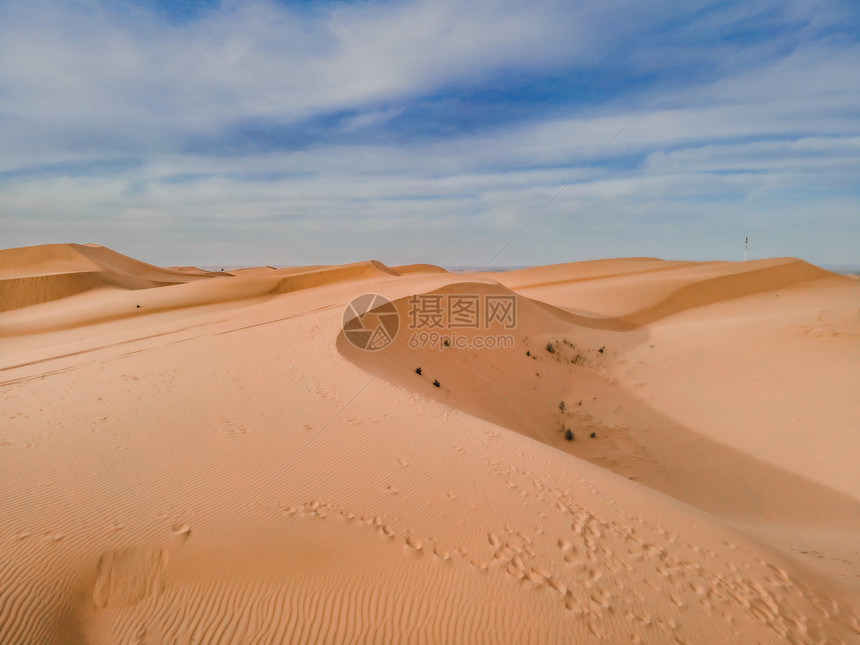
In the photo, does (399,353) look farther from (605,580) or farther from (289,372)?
(605,580)

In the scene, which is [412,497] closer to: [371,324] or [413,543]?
[413,543]

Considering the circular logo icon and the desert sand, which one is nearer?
the desert sand

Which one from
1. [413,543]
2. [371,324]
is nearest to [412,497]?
[413,543]

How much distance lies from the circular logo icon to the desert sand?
35 centimetres

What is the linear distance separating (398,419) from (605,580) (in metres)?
3.28

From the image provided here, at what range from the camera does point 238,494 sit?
3.63 m

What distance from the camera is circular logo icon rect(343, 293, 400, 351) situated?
10148 mm

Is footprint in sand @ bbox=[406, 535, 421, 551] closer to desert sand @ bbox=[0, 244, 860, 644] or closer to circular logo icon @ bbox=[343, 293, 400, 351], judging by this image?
desert sand @ bbox=[0, 244, 860, 644]

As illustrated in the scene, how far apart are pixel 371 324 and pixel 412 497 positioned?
24.3 ft

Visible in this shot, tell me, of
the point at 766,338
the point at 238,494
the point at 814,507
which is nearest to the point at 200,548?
the point at 238,494

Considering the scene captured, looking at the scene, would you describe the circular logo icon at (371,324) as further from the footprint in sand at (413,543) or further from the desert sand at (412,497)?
the footprint in sand at (413,543)

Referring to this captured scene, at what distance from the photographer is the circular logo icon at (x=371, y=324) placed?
10148 millimetres

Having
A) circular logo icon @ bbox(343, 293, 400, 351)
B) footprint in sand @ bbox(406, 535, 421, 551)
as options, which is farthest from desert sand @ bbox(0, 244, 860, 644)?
circular logo icon @ bbox(343, 293, 400, 351)

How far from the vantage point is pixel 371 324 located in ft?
35.8
